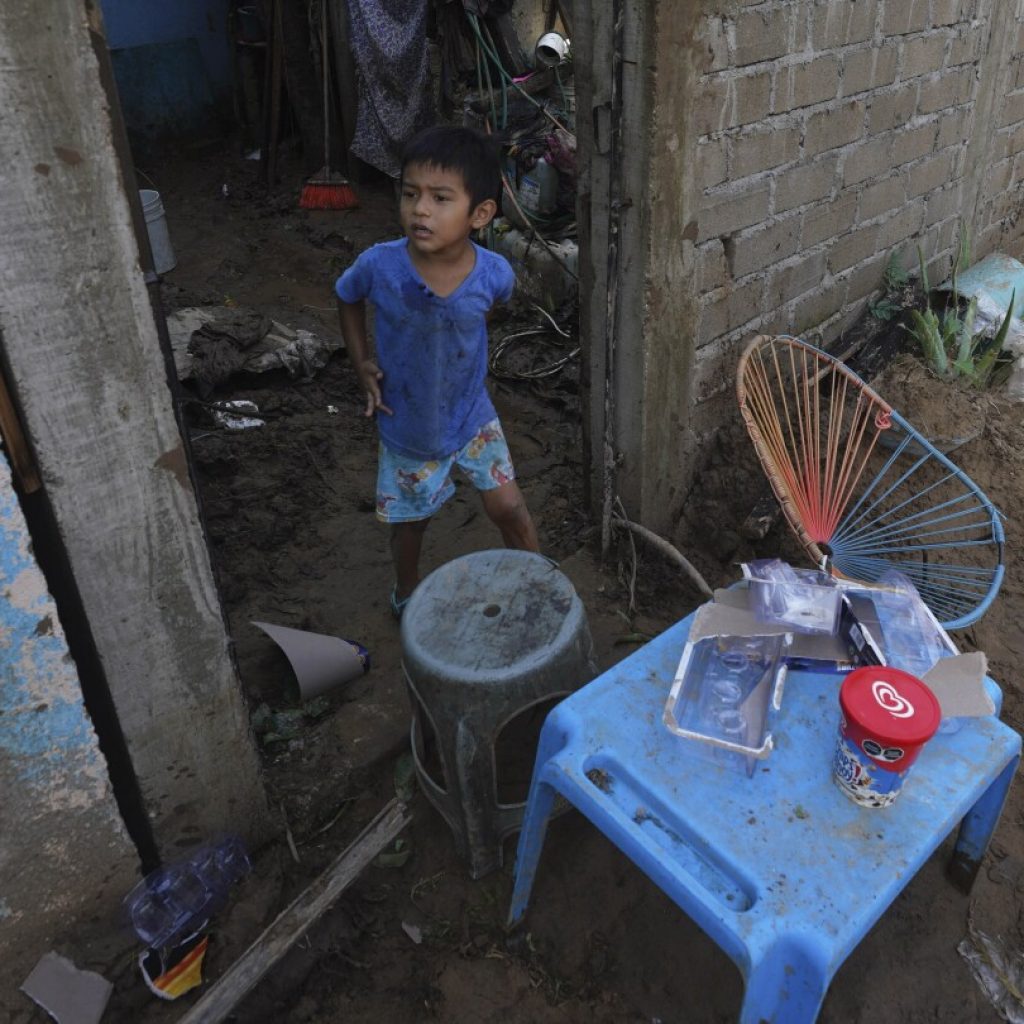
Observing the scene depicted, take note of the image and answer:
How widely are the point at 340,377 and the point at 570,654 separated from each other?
10.4 feet

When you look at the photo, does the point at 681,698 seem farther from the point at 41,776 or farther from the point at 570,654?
the point at 41,776

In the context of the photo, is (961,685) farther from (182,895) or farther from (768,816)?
(182,895)

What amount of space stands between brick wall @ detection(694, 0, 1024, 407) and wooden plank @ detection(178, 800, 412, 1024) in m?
1.74

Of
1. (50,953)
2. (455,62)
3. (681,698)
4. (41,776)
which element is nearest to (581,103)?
(681,698)

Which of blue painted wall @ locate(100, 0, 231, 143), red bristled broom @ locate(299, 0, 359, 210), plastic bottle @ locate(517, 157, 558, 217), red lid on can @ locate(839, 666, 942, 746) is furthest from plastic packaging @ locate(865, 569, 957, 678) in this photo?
blue painted wall @ locate(100, 0, 231, 143)

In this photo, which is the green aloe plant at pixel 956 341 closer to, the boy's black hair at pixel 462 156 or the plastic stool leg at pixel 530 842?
the boy's black hair at pixel 462 156

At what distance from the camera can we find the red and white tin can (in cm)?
143

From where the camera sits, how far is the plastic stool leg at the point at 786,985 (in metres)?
1.33

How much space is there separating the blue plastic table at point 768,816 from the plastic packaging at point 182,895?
78cm

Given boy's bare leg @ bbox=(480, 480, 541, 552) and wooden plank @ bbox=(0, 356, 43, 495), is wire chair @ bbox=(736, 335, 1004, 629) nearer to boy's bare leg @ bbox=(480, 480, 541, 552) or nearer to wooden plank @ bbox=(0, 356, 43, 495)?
boy's bare leg @ bbox=(480, 480, 541, 552)

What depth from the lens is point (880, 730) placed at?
143 cm

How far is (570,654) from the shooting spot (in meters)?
1.96

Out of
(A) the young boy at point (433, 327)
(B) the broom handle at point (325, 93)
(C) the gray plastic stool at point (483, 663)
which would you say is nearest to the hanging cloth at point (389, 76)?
(B) the broom handle at point (325, 93)

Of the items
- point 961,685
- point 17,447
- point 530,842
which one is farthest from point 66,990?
point 961,685
